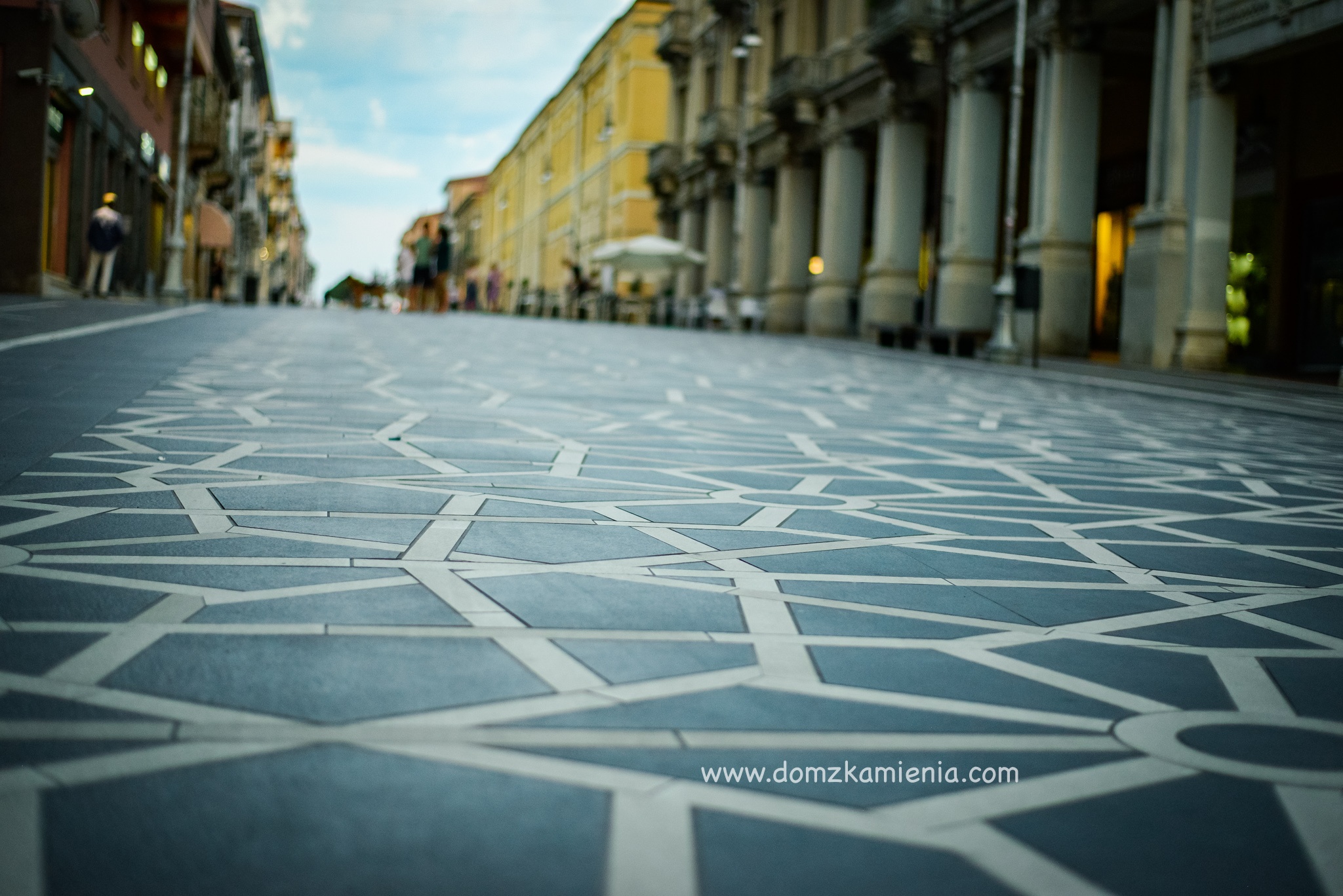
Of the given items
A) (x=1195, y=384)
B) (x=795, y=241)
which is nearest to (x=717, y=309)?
(x=795, y=241)

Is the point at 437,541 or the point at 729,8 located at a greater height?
the point at 729,8

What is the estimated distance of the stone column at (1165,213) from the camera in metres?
23.0

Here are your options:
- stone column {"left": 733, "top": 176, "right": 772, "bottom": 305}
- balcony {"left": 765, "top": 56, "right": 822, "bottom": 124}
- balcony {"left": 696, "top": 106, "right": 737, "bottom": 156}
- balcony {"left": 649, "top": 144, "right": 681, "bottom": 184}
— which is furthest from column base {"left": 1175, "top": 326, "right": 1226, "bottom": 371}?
balcony {"left": 649, "top": 144, "right": 681, "bottom": 184}

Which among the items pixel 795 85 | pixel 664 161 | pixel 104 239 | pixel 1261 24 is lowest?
pixel 104 239

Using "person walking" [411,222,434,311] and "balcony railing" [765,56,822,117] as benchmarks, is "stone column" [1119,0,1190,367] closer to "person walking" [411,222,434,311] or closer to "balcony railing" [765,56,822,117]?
"balcony railing" [765,56,822,117]

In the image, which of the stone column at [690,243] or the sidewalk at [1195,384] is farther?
the stone column at [690,243]

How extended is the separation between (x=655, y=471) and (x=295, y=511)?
7.53 ft

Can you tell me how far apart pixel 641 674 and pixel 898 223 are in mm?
33277

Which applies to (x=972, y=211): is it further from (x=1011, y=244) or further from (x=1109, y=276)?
(x=1011, y=244)

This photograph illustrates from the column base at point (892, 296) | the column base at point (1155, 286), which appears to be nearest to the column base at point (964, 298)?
the column base at point (892, 296)

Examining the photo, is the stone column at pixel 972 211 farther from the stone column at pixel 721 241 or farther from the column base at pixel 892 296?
the stone column at pixel 721 241

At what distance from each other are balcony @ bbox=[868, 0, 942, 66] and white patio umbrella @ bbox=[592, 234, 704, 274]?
14.7 meters

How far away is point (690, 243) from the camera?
54719mm

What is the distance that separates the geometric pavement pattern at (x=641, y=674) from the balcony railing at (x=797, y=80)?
34.5 m
